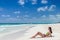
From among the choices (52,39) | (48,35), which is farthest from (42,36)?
(52,39)

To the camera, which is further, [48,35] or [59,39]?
[48,35]

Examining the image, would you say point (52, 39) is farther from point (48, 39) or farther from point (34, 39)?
point (34, 39)

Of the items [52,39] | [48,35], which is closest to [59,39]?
[52,39]

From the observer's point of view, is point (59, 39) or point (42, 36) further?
point (42, 36)

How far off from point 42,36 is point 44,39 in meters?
0.66

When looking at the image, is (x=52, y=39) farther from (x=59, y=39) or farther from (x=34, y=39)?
(x=34, y=39)

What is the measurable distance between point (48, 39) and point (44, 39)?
0.15m

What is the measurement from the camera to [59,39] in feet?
22.0

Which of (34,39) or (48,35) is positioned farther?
(48,35)

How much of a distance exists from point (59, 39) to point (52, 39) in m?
0.25

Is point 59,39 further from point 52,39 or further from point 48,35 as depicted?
point 48,35

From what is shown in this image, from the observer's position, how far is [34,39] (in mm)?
6953

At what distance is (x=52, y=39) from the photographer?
6.75 meters

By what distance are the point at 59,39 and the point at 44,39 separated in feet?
1.79
